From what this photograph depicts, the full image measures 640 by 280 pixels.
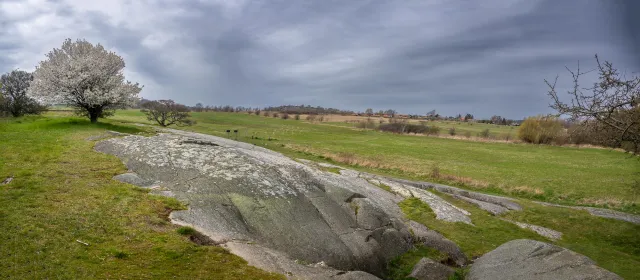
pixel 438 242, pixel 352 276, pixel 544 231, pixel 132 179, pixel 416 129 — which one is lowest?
pixel 544 231

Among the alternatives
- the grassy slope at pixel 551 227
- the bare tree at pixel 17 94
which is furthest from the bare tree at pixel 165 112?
the grassy slope at pixel 551 227

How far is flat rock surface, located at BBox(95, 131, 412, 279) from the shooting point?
1370cm

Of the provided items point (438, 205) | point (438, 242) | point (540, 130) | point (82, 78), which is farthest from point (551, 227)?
point (540, 130)

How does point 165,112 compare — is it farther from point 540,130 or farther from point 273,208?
point 540,130

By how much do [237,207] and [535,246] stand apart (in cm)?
1164

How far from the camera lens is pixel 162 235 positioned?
11.8 metres

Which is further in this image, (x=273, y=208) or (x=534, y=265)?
(x=273, y=208)

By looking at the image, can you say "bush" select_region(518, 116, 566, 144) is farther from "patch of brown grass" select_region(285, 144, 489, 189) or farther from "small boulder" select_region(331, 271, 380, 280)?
"small boulder" select_region(331, 271, 380, 280)

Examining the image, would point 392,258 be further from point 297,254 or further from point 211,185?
point 211,185

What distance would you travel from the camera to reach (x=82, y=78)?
1463 inches

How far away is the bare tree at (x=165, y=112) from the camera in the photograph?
273 feet

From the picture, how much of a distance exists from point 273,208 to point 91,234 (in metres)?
7.12

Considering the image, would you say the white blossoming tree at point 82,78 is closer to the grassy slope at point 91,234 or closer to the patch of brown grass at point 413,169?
the grassy slope at point 91,234

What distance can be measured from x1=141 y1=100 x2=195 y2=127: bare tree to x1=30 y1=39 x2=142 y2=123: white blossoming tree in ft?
139
